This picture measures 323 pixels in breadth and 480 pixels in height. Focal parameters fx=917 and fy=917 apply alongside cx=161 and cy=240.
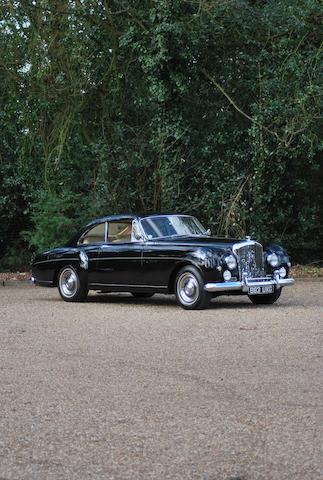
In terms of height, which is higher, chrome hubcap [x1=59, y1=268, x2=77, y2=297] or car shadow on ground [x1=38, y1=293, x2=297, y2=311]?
chrome hubcap [x1=59, y1=268, x2=77, y2=297]

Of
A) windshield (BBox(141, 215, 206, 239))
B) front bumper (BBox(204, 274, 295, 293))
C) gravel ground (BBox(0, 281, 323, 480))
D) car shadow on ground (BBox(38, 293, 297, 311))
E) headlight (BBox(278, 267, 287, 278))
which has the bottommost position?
gravel ground (BBox(0, 281, 323, 480))

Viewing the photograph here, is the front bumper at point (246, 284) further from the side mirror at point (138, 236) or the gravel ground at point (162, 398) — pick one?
the side mirror at point (138, 236)

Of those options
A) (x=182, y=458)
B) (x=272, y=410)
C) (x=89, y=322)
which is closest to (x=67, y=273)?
(x=89, y=322)

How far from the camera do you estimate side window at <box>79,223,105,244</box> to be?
52.9ft

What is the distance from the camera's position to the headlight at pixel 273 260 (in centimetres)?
1491

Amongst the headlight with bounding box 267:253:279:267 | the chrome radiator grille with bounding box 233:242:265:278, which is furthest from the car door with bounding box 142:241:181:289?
the headlight with bounding box 267:253:279:267

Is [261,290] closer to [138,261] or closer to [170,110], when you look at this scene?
[138,261]

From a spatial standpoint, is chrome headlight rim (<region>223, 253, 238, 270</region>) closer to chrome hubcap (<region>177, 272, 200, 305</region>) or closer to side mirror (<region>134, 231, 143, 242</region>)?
chrome hubcap (<region>177, 272, 200, 305</region>)

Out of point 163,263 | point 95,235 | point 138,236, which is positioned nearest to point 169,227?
point 138,236

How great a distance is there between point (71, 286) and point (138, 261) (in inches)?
70.4

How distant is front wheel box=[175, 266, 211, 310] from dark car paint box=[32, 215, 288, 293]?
126 mm

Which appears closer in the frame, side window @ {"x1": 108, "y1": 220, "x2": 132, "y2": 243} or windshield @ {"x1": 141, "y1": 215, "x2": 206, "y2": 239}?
windshield @ {"x1": 141, "y1": 215, "x2": 206, "y2": 239}

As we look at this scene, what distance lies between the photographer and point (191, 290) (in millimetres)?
14289

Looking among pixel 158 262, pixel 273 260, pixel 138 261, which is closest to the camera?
pixel 158 262
